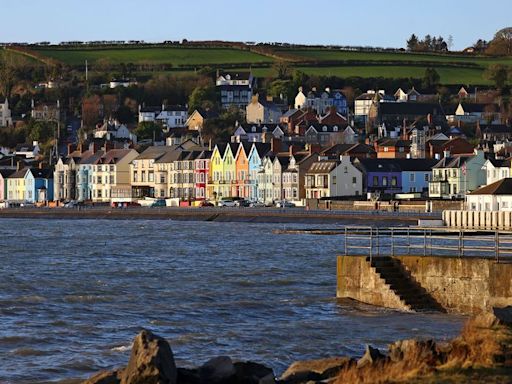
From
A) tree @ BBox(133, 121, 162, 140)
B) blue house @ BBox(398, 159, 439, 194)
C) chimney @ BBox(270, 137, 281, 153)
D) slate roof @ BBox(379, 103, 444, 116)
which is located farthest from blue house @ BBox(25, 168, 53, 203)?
blue house @ BBox(398, 159, 439, 194)

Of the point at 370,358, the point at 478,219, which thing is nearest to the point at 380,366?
the point at 370,358

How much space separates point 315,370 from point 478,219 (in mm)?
58655

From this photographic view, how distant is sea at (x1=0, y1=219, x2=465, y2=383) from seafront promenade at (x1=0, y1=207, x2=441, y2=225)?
26.0m

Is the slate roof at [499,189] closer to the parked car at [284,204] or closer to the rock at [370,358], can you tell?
the parked car at [284,204]

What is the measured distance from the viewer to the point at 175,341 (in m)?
30.8

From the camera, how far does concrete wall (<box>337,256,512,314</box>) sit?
107 ft

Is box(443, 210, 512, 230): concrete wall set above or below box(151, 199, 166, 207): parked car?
above

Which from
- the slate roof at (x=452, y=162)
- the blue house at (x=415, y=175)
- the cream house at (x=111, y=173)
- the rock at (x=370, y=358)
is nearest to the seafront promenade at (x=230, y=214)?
the slate roof at (x=452, y=162)

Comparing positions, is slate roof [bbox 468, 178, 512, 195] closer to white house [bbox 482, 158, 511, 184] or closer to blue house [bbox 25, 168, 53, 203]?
white house [bbox 482, 158, 511, 184]

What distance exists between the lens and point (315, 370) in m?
22.1

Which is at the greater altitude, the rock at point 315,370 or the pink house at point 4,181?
the pink house at point 4,181

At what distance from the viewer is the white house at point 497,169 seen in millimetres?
109562

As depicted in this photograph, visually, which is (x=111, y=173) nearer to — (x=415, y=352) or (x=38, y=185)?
(x=38, y=185)

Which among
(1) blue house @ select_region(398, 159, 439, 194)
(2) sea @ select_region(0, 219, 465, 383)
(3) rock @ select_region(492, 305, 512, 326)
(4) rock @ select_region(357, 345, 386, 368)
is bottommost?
(2) sea @ select_region(0, 219, 465, 383)
